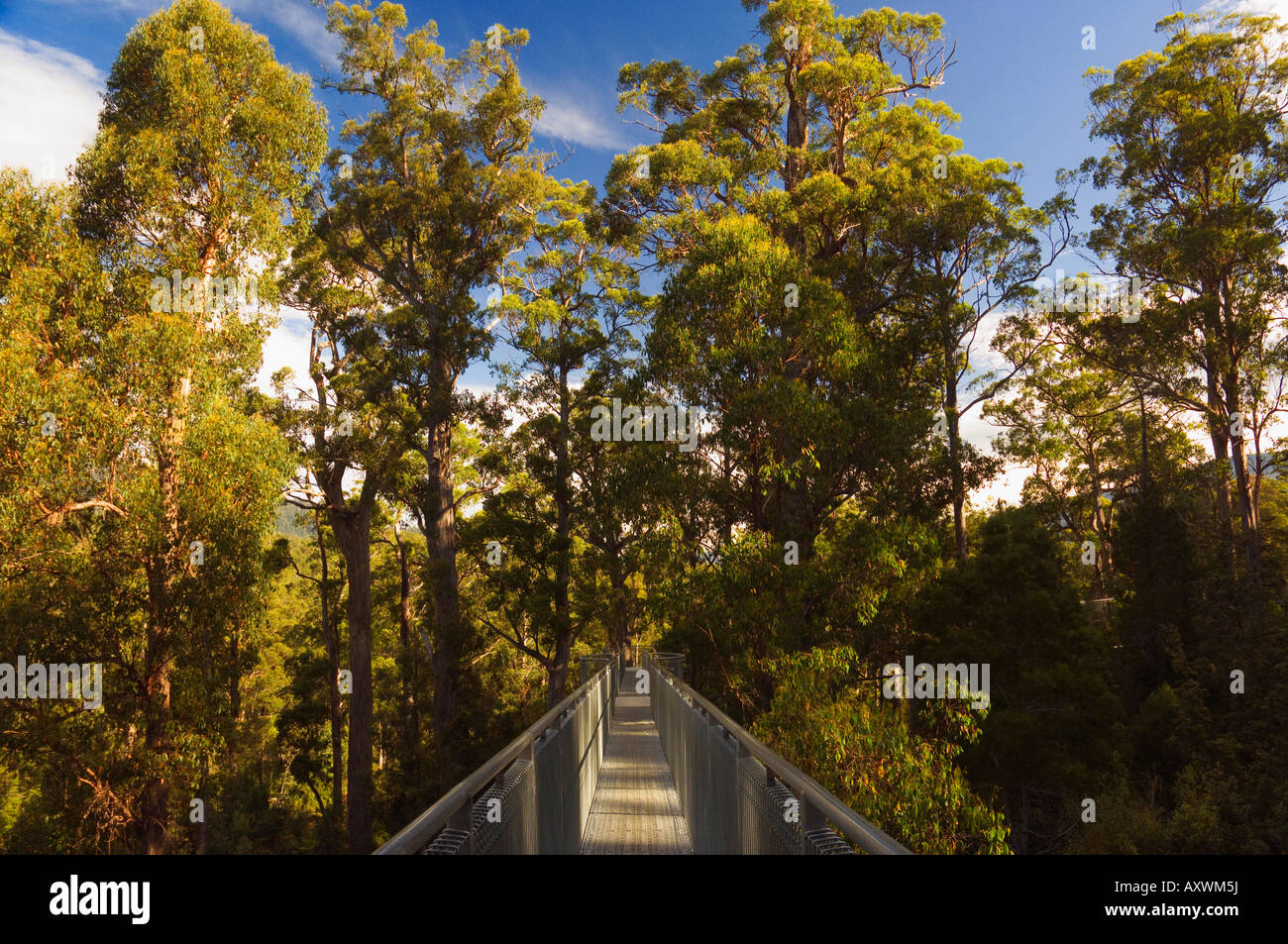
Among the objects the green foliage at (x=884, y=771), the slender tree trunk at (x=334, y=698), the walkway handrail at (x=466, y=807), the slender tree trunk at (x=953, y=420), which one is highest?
the slender tree trunk at (x=953, y=420)

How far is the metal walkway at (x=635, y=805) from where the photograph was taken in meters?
7.45

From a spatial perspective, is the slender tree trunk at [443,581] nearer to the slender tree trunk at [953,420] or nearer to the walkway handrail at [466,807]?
the slender tree trunk at [953,420]

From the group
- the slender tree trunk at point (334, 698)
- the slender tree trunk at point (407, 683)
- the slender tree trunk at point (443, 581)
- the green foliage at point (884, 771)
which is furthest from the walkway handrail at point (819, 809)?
the slender tree trunk at point (334, 698)

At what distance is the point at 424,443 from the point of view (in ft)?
73.7

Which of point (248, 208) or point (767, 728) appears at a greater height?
point (248, 208)

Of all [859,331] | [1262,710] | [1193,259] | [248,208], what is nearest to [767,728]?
[859,331]

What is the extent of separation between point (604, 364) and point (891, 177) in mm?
11885

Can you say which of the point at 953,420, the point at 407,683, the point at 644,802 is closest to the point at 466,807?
the point at 644,802

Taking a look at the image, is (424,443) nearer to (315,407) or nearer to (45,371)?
(315,407)

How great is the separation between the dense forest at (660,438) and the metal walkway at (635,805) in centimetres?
→ 160

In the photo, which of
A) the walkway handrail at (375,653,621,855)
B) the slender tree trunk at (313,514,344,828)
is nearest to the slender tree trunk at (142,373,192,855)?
the walkway handrail at (375,653,621,855)

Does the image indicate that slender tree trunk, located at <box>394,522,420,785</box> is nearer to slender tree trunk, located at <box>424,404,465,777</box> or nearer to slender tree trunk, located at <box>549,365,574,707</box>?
slender tree trunk, located at <box>424,404,465,777</box>

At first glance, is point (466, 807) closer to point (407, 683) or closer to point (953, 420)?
point (953, 420)

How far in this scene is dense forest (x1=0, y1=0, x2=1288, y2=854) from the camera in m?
13.0
